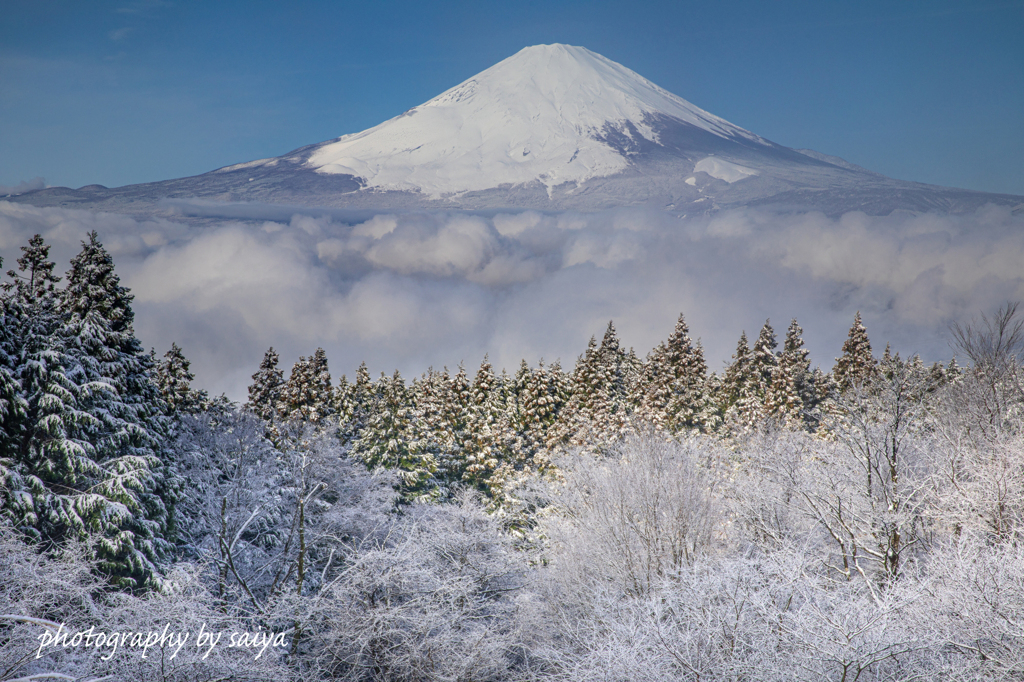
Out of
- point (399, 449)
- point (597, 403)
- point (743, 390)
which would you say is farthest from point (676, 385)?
point (399, 449)

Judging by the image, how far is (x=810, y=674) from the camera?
13.9 metres

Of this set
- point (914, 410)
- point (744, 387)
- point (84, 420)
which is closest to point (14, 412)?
point (84, 420)

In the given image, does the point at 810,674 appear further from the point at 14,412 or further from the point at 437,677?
the point at 14,412

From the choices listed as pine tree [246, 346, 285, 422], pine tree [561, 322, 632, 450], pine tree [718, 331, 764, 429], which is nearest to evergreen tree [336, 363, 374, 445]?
pine tree [246, 346, 285, 422]

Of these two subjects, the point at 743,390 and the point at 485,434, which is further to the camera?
the point at 743,390

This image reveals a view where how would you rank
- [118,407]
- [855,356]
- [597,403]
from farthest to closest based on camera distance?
1. [855,356]
2. [597,403]
3. [118,407]

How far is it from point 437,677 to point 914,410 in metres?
18.4

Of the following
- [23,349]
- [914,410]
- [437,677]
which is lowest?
[437,677]

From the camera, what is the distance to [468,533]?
28.1 meters

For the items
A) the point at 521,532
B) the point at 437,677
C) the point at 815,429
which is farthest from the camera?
the point at 815,429

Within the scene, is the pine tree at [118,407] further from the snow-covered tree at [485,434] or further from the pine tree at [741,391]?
the pine tree at [741,391]

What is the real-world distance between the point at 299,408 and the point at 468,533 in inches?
661

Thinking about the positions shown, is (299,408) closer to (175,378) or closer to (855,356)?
(175,378)

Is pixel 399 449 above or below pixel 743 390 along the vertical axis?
below
